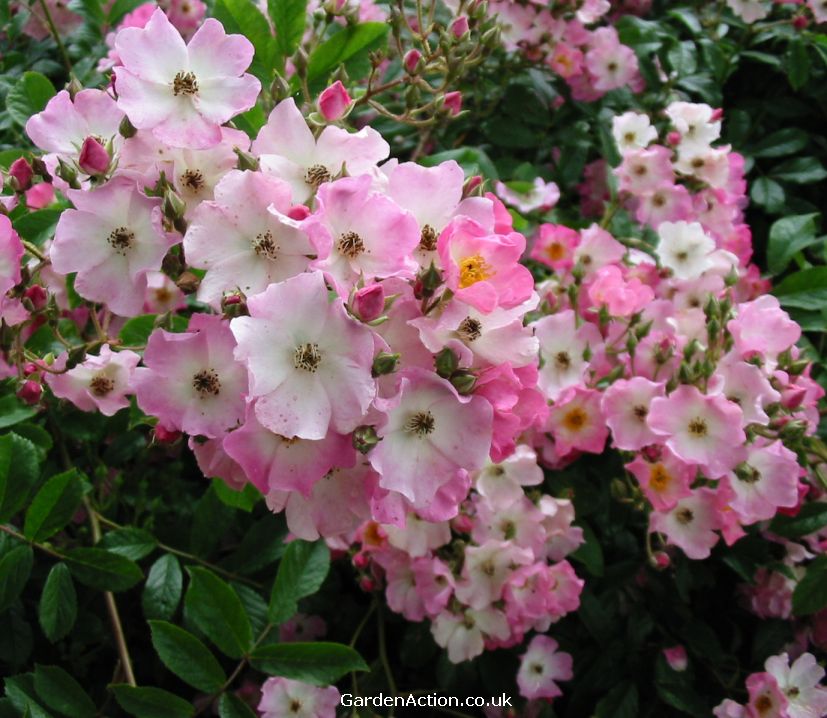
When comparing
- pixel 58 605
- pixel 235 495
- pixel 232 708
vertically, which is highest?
pixel 235 495

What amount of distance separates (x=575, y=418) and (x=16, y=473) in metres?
0.80

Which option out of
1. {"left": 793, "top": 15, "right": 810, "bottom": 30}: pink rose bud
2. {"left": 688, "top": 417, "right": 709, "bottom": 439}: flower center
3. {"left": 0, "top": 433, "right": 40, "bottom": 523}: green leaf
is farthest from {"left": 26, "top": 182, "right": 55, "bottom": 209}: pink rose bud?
{"left": 793, "top": 15, "right": 810, "bottom": 30}: pink rose bud

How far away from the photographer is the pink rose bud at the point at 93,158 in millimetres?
779

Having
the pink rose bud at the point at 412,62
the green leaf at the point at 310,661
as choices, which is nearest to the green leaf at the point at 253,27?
A: the pink rose bud at the point at 412,62

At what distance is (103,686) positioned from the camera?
57.4 inches

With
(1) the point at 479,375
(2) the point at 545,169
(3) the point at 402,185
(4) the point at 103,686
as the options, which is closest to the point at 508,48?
(2) the point at 545,169

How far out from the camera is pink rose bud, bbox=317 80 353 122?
33.6 inches

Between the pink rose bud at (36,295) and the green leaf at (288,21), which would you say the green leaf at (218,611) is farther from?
the green leaf at (288,21)

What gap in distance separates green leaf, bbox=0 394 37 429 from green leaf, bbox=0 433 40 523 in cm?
5

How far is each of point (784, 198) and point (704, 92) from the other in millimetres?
311

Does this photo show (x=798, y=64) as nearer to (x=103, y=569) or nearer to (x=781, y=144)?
(x=781, y=144)

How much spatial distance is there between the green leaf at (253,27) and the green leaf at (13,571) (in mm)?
706

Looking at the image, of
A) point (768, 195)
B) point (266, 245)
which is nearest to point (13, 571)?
point (266, 245)

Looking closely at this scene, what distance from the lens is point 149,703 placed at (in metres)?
1.03
